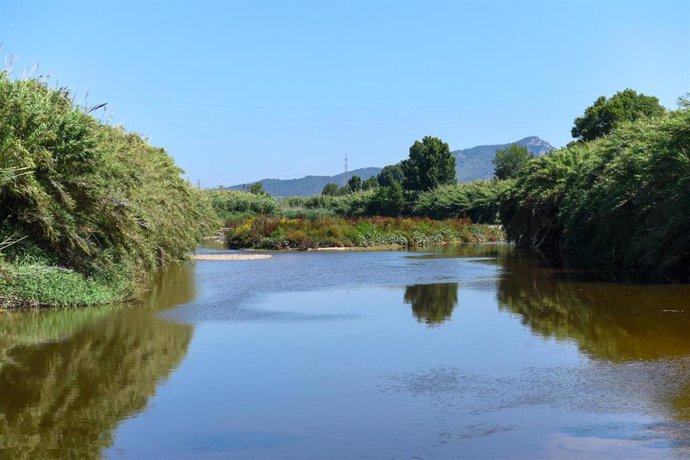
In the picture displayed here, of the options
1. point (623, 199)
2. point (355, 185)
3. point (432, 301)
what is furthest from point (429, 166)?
point (432, 301)

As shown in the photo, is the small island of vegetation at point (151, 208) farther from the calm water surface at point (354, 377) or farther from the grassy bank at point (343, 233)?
the calm water surface at point (354, 377)

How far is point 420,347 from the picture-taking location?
13.8 m

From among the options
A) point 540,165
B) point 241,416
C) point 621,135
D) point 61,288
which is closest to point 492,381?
point 241,416

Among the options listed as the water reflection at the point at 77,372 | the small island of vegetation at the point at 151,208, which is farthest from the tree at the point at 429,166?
the water reflection at the point at 77,372

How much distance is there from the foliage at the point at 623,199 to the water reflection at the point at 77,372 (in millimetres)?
14648

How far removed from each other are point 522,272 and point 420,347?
52.5ft

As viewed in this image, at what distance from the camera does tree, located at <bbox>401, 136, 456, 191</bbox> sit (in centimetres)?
8900

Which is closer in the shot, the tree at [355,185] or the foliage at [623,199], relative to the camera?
the foliage at [623,199]

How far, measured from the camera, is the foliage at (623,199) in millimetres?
23516

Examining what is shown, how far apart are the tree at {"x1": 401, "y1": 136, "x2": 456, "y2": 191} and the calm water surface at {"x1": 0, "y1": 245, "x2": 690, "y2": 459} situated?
222 ft

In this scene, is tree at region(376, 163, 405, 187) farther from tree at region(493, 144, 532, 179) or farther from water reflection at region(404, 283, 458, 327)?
water reflection at region(404, 283, 458, 327)

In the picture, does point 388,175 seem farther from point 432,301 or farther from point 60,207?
point 60,207

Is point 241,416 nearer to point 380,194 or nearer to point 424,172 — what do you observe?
point 380,194

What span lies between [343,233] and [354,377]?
3817 centimetres
